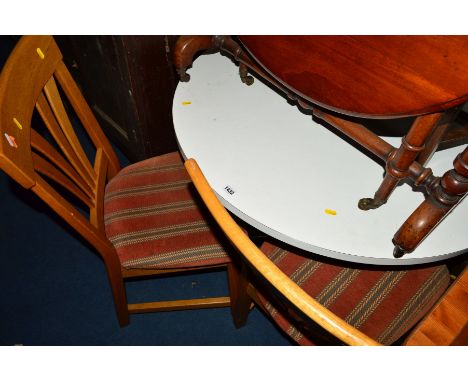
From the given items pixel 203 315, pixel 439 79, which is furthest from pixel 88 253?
pixel 439 79

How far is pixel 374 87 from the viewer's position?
2.80 ft

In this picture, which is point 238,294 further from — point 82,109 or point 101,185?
point 82,109

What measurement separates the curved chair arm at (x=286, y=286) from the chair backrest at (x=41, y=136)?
0.47 m

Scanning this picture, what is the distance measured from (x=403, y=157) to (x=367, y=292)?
0.42 m

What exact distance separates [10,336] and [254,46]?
1.51m

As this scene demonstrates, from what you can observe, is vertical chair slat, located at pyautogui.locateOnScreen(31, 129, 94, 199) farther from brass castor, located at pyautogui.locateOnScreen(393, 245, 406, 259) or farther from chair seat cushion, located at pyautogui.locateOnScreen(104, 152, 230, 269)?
brass castor, located at pyautogui.locateOnScreen(393, 245, 406, 259)

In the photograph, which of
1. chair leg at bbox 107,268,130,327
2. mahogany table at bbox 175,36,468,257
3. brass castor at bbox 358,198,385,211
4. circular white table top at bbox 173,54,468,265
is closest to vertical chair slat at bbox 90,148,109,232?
chair leg at bbox 107,268,130,327

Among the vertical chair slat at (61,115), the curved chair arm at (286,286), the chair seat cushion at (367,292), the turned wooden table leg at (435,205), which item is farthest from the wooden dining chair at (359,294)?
the vertical chair slat at (61,115)

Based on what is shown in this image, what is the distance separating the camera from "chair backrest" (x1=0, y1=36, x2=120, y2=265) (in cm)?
85

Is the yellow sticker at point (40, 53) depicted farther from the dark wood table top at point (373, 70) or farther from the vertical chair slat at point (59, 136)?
the dark wood table top at point (373, 70)

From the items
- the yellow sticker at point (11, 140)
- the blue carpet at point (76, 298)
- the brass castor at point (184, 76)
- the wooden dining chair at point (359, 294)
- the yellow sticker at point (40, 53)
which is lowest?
the blue carpet at point (76, 298)

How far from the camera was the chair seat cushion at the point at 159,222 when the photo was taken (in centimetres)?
119

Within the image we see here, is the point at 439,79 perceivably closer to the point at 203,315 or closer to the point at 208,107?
the point at 208,107

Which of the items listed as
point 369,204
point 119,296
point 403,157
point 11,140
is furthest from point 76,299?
point 403,157
